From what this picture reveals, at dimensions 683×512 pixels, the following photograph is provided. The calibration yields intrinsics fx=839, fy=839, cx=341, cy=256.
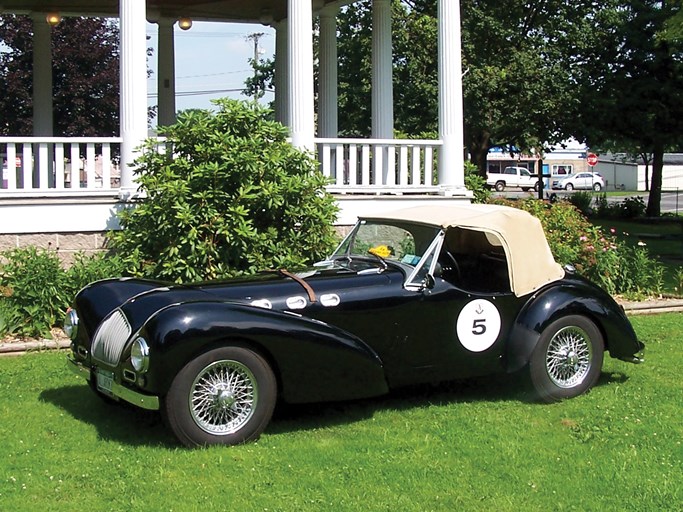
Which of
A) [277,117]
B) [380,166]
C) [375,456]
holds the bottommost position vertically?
[375,456]

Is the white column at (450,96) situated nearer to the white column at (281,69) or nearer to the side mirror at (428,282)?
the white column at (281,69)

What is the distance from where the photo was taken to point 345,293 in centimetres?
575

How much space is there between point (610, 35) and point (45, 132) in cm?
1651

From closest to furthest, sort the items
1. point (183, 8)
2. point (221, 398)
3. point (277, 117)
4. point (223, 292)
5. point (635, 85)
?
point (221, 398) < point (223, 292) < point (183, 8) < point (277, 117) < point (635, 85)

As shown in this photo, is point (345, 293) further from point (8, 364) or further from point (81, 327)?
point (8, 364)

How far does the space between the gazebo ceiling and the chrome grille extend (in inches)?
406

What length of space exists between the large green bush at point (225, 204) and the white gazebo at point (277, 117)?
102cm

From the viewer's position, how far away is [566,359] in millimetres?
6410

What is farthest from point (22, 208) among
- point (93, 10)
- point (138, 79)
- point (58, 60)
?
point (58, 60)

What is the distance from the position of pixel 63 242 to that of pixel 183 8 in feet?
22.9

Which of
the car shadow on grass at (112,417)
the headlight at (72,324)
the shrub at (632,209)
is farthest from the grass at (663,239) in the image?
the headlight at (72,324)

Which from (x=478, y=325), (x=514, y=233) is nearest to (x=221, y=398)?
(x=478, y=325)

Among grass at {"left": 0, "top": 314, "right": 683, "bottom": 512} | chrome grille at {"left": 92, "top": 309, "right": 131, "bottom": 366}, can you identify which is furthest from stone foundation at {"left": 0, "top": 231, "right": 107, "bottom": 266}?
chrome grille at {"left": 92, "top": 309, "right": 131, "bottom": 366}

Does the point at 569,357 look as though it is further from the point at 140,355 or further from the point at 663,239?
the point at 663,239
